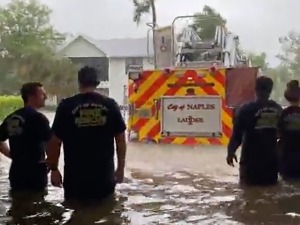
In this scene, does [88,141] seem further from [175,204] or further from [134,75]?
[134,75]

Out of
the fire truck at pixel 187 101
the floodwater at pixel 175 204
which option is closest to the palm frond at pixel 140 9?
the fire truck at pixel 187 101

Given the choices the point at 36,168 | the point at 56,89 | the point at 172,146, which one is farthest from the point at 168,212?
the point at 56,89

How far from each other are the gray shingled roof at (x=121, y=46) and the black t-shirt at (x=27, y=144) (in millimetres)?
38493

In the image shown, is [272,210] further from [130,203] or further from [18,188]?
[18,188]

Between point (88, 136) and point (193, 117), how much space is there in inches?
243

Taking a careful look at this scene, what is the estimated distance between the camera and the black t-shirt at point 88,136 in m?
5.23

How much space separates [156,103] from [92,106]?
652 cm

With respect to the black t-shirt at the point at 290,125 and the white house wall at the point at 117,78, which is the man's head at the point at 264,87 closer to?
the black t-shirt at the point at 290,125

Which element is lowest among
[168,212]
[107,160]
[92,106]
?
[168,212]

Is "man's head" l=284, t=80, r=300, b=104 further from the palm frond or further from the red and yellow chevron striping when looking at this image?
the palm frond

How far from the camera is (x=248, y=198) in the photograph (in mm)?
6227

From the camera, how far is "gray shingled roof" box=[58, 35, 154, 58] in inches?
1824

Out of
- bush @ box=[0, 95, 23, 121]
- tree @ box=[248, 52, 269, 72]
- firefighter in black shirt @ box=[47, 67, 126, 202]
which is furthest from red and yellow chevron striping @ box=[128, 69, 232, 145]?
bush @ box=[0, 95, 23, 121]

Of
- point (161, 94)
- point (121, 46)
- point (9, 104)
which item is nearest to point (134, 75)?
point (161, 94)
